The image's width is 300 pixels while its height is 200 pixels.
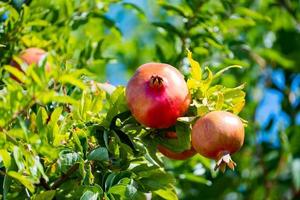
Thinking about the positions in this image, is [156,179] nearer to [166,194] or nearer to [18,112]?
[166,194]

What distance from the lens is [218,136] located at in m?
1.47

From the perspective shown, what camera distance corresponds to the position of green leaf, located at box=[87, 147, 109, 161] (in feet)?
5.05

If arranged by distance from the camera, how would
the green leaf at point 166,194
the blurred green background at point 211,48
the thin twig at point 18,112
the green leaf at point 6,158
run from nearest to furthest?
1. the thin twig at point 18,112
2. the green leaf at point 6,158
3. the green leaf at point 166,194
4. the blurred green background at point 211,48

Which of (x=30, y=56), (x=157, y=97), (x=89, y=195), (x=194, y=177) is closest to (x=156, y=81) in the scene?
(x=157, y=97)

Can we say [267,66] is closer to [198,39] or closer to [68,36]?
[198,39]

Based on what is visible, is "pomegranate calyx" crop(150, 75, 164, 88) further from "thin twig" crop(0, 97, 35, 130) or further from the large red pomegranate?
"thin twig" crop(0, 97, 35, 130)

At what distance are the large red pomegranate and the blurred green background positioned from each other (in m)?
0.19

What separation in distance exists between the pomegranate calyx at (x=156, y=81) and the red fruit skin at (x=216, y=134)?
0.36 ft

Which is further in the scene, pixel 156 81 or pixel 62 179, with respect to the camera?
pixel 62 179

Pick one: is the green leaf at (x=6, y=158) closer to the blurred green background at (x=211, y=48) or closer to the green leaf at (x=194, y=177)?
the blurred green background at (x=211, y=48)

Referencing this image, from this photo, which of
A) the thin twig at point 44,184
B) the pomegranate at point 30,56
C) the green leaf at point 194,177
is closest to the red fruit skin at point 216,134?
the thin twig at point 44,184

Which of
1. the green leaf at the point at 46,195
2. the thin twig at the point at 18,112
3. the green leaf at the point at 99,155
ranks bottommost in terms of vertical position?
the green leaf at the point at 46,195

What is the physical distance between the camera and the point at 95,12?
2357 mm

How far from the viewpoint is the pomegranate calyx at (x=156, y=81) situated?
1.51m
